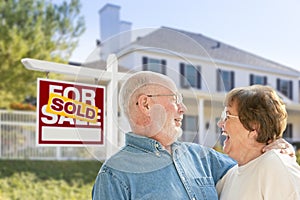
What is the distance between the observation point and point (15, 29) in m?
7.04

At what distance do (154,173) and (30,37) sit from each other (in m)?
6.48

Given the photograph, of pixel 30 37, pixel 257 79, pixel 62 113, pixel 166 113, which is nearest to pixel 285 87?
pixel 257 79

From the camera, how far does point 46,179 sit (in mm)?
7273

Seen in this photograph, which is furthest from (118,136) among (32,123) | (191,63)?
(32,123)

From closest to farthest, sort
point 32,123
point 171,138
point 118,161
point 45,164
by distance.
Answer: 1. point 118,161
2. point 171,138
3. point 45,164
4. point 32,123

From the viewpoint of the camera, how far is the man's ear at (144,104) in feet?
4.52

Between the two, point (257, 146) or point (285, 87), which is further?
point (285, 87)

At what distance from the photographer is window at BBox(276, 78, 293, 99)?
16562mm

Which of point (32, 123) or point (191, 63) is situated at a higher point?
point (191, 63)

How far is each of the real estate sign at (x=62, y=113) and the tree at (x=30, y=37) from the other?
165 inches

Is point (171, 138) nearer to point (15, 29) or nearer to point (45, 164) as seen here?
point (15, 29)

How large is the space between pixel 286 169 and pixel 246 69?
14.4 meters

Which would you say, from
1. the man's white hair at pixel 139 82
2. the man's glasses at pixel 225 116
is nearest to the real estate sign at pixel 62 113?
the man's white hair at pixel 139 82

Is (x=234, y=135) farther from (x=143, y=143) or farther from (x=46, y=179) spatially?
(x=46, y=179)
